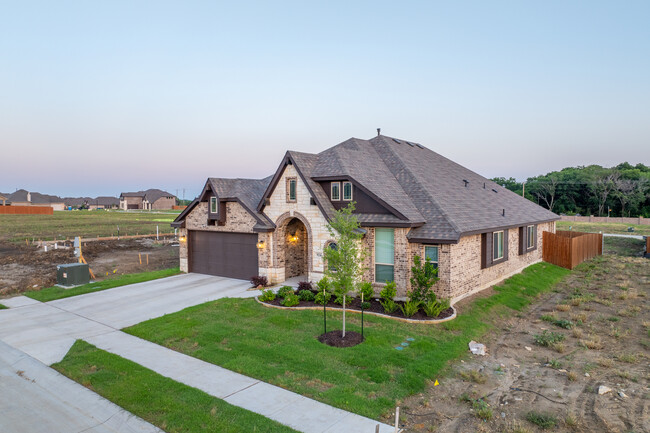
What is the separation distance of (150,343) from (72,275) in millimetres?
10944

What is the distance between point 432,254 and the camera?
15.3 meters

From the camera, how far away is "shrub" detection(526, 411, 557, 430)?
738 cm

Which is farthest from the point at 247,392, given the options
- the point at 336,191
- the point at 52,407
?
the point at 336,191

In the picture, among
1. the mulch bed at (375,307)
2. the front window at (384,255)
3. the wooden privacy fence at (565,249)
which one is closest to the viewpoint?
the mulch bed at (375,307)

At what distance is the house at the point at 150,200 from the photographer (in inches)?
5719

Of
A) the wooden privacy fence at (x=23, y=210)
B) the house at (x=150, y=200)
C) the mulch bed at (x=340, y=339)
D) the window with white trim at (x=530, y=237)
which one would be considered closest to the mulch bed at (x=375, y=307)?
the mulch bed at (x=340, y=339)

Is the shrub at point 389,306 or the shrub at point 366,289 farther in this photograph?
the shrub at point 389,306

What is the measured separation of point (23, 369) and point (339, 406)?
27.8 ft

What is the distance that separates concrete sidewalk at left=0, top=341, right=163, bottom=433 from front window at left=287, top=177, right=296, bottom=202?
448 inches

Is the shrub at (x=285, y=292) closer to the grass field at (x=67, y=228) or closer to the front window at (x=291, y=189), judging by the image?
the front window at (x=291, y=189)

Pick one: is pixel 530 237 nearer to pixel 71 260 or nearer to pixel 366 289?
pixel 366 289

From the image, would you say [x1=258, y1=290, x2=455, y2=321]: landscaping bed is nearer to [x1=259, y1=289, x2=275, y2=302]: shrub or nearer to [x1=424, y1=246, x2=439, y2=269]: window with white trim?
[x1=259, y1=289, x2=275, y2=302]: shrub

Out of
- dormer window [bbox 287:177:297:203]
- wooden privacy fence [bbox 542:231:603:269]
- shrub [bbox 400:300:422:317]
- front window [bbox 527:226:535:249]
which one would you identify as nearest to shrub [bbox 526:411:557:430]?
shrub [bbox 400:300:422:317]

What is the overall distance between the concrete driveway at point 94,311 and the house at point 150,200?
137733 millimetres
